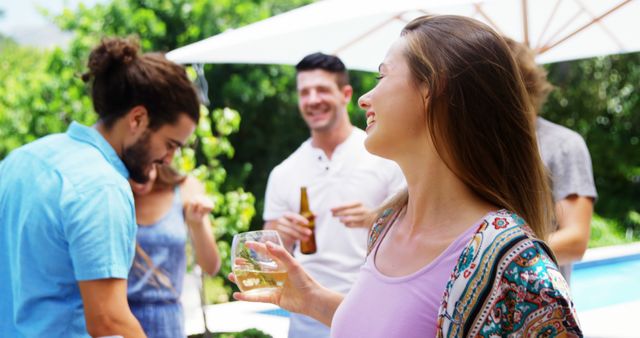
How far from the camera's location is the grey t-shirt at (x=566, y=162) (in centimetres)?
308

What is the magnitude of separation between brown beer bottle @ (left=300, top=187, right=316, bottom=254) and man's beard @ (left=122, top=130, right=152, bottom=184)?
951mm

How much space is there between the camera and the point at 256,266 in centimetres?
204

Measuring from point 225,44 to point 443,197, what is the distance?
8.52ft

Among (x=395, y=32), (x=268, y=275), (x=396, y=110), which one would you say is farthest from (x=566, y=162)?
(x=395, y=32)

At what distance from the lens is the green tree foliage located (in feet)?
53.4

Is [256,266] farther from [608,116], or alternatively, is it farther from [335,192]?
[608,116]

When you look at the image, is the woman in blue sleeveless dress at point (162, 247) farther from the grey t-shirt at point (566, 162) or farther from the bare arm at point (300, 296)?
the grey t-shirt at point (566, 162)

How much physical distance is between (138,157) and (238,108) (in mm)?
9980

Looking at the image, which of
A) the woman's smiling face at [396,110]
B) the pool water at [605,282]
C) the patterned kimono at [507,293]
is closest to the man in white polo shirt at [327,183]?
the woman's smiling face at [396,110]

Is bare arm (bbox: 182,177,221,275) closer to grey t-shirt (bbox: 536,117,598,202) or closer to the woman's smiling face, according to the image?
grey t-shirt (bbox: 536,117,598,202)

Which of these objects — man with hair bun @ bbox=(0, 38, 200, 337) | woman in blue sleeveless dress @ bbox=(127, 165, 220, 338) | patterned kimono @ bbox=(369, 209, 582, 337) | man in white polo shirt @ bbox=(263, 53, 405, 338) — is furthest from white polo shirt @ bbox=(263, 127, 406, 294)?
patterned kimono @ bbox=(369, 209, 582, 337)

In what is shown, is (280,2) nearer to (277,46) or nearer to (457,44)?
(277,46)

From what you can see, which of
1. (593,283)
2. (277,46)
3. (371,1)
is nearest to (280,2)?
(593,283)

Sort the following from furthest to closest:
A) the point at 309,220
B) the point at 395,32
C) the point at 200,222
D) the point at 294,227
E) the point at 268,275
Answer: the point at 395,32 < the point at 309,220 < the point at 200,222 < the point at 294,227 < the point at 268,275
